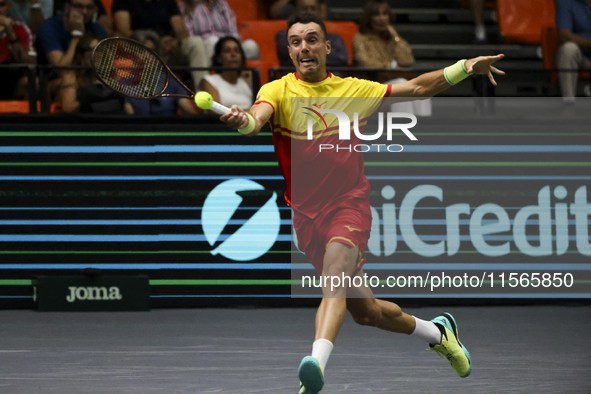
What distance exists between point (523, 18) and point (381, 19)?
2.67m

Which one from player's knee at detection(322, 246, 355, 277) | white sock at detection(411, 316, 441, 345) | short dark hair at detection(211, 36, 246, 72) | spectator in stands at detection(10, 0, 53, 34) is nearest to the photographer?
player's knee at detection(322, 246, 355, 277)

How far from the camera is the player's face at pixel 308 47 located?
4.39m

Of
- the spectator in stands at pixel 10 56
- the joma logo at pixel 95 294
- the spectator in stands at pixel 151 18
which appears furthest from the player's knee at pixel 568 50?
the spectator in stands at pixel 10 56

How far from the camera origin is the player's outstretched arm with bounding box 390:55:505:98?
4449mm

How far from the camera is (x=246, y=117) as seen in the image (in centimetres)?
391

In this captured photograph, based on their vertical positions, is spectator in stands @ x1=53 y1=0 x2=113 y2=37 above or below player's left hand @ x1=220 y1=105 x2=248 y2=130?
above

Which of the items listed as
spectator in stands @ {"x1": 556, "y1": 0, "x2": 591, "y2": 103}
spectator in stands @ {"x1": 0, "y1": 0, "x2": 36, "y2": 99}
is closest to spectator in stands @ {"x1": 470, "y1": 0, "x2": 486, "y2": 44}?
spectator in stands @ {"x1": 556, "y1": 0, "x2": 591, "y2": 103}

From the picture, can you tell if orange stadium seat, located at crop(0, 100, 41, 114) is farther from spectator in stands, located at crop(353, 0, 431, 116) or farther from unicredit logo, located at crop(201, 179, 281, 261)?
spectator in stands, located at crop(353, 0, 431, 116)

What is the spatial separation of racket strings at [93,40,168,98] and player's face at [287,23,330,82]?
2.34ft

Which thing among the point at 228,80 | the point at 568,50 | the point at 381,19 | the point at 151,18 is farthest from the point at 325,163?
the point at 568,50

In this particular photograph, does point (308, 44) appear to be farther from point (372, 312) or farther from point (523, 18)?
point (523, 18)

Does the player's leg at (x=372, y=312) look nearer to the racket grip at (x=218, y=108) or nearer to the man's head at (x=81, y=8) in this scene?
the racket grip at (x=218, y=108)

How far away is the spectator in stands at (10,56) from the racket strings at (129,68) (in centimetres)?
325

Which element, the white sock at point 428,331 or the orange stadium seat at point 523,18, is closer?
the white sock at point 428,331
